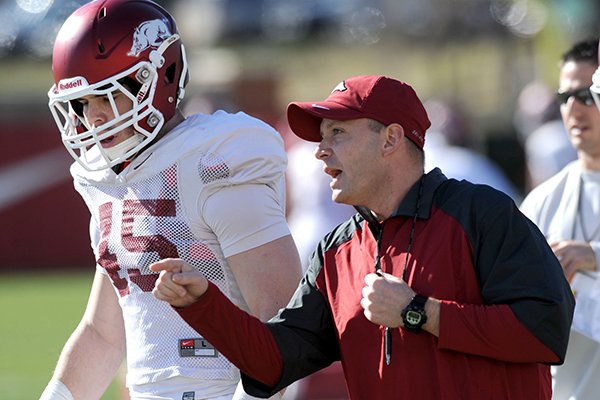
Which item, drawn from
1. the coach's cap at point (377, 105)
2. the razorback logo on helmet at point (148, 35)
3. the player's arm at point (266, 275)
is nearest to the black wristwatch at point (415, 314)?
the coach's cap at point (377, 105)

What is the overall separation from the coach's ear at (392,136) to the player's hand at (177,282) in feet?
2.14

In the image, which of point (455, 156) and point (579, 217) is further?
point (455, 156)

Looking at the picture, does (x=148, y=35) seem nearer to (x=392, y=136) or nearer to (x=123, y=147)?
(x=123, y=147)

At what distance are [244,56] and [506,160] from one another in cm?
580

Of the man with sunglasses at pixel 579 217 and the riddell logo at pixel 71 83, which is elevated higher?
the riddell logo at pixel 71 83

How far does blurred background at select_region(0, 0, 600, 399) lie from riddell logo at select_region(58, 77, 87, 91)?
465 inches

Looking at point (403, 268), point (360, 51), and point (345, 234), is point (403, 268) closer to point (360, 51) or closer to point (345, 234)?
point (345, 234)

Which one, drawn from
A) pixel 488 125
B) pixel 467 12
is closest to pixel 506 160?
pixel 488 125

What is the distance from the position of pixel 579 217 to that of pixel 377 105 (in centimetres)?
164

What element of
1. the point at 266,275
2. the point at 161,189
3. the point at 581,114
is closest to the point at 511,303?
the point at 266,275

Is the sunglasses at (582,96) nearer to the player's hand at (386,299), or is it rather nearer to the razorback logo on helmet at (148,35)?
the razorback logo on helmet at (148,35)

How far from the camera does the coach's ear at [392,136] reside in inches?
146

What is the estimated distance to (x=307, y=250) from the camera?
9008mm

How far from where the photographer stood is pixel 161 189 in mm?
4023
